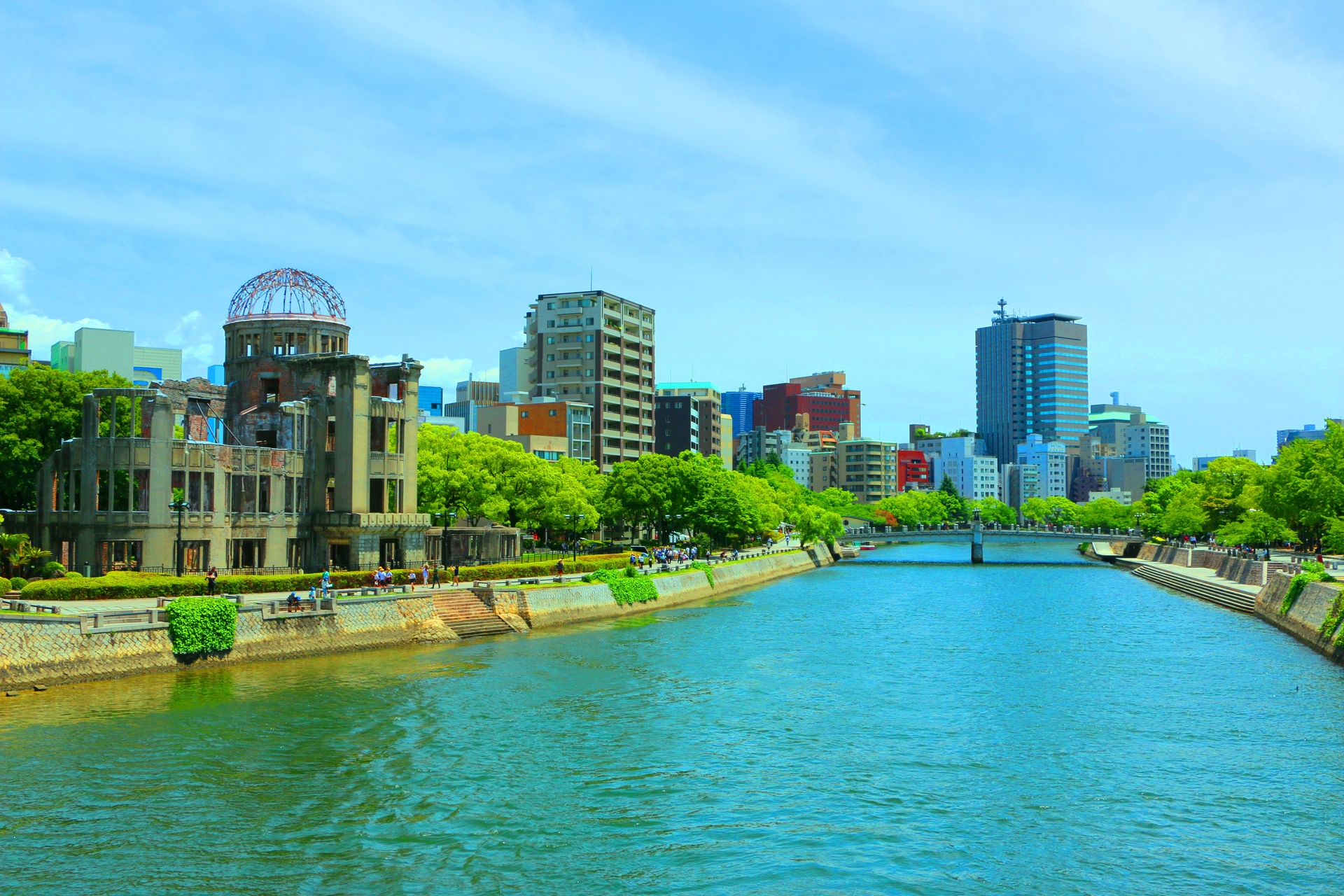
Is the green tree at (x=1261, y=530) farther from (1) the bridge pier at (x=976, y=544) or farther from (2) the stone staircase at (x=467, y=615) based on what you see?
(2) the stone staircase at (x=467, y=615)

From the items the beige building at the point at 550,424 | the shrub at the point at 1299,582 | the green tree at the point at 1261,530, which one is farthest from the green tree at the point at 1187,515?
the beige building at the point at 550,424

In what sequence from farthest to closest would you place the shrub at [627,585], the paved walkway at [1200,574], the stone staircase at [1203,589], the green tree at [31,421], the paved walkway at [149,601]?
1. the paved walkway at [1200,574]
2. the stone staircase at [1203,589]
3. the shrub at [627,585]
4. the green tree at [31,421]
5. the paved walkway at [149,601]

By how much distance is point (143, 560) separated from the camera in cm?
6094

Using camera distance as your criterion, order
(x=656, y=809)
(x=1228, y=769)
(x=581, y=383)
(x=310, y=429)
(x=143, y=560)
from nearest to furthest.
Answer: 1. (x=656, y=809)
2. (x=1228, y=769)
3. (x=143, y=560)
4. (x=310, y=429)
5. (x=581, y=383)

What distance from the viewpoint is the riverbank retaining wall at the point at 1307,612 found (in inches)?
2267

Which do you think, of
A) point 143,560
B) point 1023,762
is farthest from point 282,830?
point 143,560

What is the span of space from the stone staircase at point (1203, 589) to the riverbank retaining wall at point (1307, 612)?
4769 mm

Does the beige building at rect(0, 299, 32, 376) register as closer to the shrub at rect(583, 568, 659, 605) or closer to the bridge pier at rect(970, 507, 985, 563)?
the shrub at rect(583, 568, 659, 605)

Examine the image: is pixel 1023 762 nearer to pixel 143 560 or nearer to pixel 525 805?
pixel 525 805

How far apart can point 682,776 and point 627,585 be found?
45332mm

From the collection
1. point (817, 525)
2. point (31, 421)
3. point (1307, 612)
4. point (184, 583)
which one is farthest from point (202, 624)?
point (817, 525)

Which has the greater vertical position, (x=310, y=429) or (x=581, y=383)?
(x=581, y=383)

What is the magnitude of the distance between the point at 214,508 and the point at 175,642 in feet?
62.1

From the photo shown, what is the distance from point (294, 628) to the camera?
5294 cm
